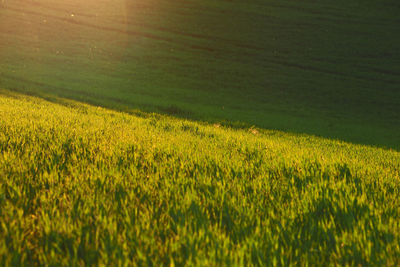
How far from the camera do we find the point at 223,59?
3609cm

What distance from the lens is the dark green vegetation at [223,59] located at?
22344 millimetres

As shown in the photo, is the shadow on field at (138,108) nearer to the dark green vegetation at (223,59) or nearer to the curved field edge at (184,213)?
the dark green vegetation at (223,59)

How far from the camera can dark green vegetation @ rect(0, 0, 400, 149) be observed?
2234 cm

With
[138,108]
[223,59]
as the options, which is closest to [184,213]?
[138,108]

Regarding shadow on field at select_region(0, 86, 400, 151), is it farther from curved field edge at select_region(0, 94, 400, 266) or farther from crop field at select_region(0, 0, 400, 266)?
curved field edge at select_region(0, 94, 400, 266)

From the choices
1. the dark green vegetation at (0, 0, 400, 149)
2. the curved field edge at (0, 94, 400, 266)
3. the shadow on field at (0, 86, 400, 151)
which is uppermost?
the dark green vegetation at (0, 0, 400, 149)

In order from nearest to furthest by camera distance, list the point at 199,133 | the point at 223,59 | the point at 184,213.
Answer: the point at 184,213
the point at 199,133
the point at 223,59

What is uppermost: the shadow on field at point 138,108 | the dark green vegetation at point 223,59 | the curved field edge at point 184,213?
the dark green vegetation at point 223,59

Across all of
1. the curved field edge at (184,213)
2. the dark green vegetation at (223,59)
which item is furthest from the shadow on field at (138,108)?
the curved field edge at (184,213)

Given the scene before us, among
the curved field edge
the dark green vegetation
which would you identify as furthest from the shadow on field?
the curved field edge

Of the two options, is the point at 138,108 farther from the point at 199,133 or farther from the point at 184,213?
the point at 184,213

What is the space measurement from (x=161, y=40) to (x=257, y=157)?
1515 inches

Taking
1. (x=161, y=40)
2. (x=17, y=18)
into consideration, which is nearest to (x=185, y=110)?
(x=161, y=40)

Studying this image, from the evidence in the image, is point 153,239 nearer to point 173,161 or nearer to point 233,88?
point 173,161
